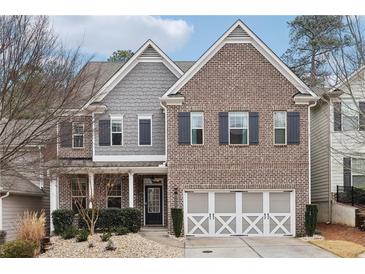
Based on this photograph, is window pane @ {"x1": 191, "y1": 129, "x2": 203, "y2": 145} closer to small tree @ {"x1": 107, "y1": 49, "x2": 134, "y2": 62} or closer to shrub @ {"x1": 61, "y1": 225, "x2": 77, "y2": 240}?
shrub @ {"x1": 61, "y1": 225, "x2": 77, "y2": 240}

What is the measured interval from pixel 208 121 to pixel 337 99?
7290 millimetres

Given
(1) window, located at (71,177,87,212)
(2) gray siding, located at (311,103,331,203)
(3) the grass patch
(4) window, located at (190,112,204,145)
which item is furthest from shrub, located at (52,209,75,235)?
(2) gray siding, located at (311,103,331,203)

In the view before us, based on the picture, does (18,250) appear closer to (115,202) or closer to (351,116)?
(115,202)

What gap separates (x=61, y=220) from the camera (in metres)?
23.1

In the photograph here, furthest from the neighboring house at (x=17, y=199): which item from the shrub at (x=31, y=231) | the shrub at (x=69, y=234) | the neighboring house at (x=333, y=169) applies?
the neighboring house at (x=333, y=169)

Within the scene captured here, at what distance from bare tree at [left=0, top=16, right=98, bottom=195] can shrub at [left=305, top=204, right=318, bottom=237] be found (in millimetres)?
12298

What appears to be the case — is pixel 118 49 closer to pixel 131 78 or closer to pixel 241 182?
pixel 131 78

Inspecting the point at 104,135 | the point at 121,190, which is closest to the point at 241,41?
the point at 104,135

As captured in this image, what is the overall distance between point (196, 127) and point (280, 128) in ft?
11.5

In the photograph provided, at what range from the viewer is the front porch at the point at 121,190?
24125mm

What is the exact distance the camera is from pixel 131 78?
25531 mm

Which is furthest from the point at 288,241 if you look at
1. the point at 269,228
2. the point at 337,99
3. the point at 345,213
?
the point at 337,99

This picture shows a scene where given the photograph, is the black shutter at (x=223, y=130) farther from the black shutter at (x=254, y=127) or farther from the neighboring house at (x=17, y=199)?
the neighboring house at (x=17, y=199)

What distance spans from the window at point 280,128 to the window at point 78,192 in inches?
344
